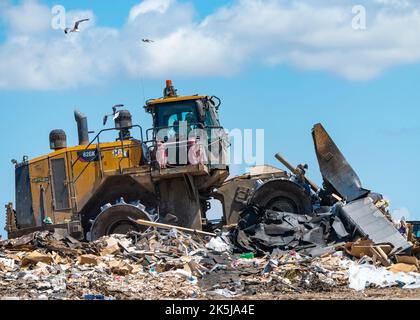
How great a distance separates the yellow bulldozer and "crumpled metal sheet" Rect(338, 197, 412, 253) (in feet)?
5.00

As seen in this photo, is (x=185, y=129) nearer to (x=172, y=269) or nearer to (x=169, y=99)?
(x=169, y=99)

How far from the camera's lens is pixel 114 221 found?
19453 millimetres

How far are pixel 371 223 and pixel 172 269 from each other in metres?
4.08

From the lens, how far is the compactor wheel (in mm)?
19328

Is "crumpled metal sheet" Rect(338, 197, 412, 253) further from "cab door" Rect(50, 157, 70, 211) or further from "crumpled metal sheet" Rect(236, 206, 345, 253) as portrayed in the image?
"cab door" Rect(50, 157, 70, 211)

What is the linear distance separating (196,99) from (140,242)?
345 centimetres

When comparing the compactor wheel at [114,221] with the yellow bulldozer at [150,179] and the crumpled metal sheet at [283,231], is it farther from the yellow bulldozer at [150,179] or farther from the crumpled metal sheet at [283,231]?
the crumpled metal sheet at [283,231]

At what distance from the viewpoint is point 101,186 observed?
20.0 metres

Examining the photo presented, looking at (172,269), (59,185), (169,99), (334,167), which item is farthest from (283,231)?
(59,185)

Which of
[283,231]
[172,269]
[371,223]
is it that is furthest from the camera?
[283,231]

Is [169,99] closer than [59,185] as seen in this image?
Yes

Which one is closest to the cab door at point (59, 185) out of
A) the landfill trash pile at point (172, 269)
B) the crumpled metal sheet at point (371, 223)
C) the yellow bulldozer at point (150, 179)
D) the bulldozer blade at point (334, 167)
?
the yellow bulldozer at point (150, 179)
